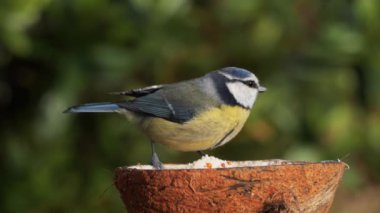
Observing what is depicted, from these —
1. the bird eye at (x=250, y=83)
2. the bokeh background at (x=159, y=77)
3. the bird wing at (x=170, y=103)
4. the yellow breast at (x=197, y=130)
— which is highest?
the bird eye at (x=250, y=83)

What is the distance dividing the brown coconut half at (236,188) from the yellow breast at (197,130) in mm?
719

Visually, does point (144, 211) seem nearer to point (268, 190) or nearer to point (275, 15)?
point (268, 190)

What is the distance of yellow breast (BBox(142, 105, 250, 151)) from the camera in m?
3.88

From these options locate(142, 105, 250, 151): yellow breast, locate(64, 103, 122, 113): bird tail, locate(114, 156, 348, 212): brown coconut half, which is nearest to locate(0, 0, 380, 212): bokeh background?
locate(64, 103, 122, 113): bird tail

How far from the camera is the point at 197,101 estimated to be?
3949 mm

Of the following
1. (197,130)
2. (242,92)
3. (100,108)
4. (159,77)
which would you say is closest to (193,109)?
(197,130)

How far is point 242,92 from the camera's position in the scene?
4.08 meters

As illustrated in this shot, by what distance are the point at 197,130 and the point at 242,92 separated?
321mm

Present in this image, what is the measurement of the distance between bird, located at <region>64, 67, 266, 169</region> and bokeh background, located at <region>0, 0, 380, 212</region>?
1.25 metres

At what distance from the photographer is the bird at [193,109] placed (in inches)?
153

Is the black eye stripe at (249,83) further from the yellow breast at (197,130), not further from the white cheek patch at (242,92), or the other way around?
the yellow breast at (197,130)

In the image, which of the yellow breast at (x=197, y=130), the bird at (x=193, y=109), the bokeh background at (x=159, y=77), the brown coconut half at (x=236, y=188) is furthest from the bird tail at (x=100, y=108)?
the bokeh background at (x=159, y=77)

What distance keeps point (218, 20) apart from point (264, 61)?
0.36 metres

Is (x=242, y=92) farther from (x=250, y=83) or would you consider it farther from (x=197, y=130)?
(x=197, y=130)
